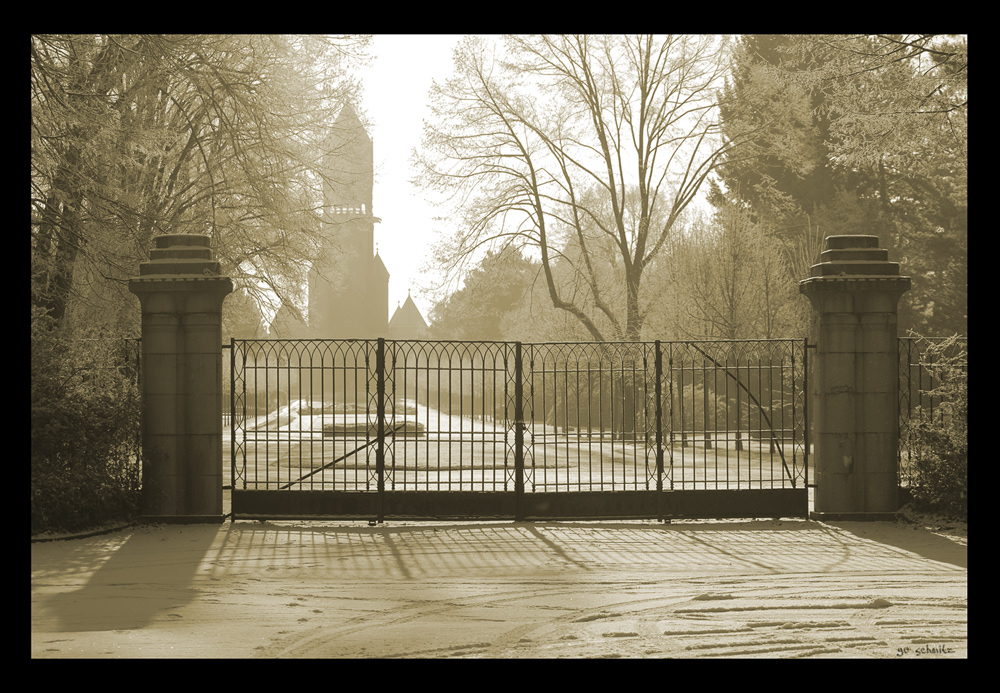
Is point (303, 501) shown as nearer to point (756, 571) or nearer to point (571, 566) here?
point (571, 566)

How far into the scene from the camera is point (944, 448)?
430 inches

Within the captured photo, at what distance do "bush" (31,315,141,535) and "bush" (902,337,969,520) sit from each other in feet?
33.5

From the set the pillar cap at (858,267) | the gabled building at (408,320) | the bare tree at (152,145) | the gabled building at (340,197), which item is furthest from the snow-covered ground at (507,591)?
the gabled building at (408,320)

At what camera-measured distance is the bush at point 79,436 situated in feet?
33.4

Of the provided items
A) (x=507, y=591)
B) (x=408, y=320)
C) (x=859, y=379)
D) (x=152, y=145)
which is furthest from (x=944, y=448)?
(x=408, y=320)

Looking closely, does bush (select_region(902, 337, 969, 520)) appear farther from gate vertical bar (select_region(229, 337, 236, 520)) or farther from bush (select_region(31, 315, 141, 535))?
bush (select_region(31, 315, 141, 535))

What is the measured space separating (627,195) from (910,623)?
1220 inches

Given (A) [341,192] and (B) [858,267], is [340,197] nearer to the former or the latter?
(A) [341,192]

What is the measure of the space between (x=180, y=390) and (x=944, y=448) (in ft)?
32.4

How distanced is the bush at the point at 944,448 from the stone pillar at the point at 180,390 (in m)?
9.19

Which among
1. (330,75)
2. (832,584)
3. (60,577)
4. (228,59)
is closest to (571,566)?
(832,584)

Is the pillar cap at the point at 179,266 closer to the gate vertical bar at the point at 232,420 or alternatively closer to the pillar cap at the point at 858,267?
the gate vertical bar at the point at 232,420

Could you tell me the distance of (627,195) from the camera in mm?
36312

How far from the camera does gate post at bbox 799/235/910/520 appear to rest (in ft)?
36.9
